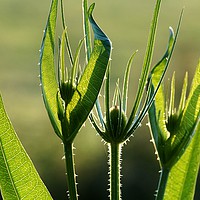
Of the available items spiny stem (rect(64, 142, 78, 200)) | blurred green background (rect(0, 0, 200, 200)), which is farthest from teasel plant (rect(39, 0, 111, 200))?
blurred green background (rect(0, 0, 200, 200))

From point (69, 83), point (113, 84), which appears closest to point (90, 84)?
point (69, 83)

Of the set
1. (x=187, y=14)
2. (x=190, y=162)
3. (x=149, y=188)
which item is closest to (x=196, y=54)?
(x=149, y=188)

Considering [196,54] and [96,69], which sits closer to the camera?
[96,69]

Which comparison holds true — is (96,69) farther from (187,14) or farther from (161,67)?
(187,14)

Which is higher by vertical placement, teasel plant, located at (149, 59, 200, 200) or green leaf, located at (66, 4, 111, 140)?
green leaf, located at (66, 4, 111, 140)

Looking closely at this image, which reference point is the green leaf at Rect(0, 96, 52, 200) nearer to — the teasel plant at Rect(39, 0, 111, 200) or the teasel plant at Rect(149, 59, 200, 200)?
the teasel plant at Rect(39, 0, 111, 200)

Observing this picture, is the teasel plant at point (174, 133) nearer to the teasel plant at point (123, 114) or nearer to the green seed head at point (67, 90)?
the teasel plant at point (123, 114)
